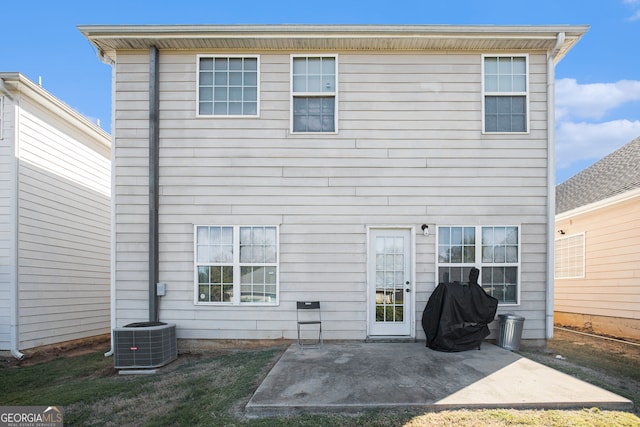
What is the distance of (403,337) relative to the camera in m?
6.34

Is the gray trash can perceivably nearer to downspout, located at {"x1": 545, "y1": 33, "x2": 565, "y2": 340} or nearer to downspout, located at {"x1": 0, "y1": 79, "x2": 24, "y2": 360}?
downspout, located at {"x1": 545, "y1": 33, "x2": 565, "y2": 340}

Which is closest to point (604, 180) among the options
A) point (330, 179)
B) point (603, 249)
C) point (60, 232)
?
point (603, 249)

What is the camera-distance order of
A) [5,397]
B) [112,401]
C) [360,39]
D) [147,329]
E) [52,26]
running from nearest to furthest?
A: [112,401] → [5,397] → [147,329] → [360,39] → [52,26]

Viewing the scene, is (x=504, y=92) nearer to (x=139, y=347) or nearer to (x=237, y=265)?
(x=237, y=265)

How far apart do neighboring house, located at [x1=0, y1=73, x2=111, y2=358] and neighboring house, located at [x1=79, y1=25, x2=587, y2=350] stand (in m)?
1.84

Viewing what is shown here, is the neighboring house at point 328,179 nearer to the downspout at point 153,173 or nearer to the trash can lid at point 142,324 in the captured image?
the downspout at point 153,173

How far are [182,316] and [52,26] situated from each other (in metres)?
11.0

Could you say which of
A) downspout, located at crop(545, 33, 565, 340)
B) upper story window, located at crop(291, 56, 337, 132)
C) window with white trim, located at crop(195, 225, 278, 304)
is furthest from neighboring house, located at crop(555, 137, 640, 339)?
window with white trim, located at crop(195, 225, 278, 304)

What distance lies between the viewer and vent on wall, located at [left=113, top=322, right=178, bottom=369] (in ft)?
18.1

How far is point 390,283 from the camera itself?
6430 millimetres

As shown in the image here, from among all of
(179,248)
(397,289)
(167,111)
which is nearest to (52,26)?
(167,111)

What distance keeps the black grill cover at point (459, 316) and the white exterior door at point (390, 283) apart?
58 cm

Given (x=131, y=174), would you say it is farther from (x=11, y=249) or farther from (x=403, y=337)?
(x=403, y=337)

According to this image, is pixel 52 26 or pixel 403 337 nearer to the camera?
pixel 403 337
